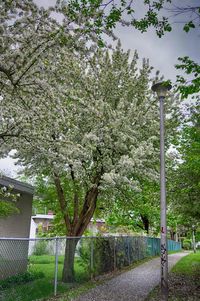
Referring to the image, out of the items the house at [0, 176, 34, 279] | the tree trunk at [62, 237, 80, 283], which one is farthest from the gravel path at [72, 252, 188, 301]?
the house at [0, 176, 34, 279]

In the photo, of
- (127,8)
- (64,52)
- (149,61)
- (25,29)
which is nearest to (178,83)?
(127,8)

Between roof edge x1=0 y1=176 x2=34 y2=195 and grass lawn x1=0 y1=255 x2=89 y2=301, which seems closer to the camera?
grass lawn x1=0 y1=255 x2=89 y2=301

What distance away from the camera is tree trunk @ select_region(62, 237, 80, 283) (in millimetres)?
11203

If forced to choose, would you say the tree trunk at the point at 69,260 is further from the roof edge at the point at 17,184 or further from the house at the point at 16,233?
the roof edge at the point at 17,184

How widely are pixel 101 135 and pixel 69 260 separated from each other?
4.52 m

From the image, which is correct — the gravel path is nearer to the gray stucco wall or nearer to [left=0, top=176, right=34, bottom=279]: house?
[left=0, top=176, right=34, bottom=279]: house

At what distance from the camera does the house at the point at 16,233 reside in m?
7.34

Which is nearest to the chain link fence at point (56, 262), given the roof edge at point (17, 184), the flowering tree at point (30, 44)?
the roof edge at point (17, 184)

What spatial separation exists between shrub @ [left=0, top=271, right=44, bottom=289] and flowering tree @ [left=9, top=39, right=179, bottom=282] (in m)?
1.67

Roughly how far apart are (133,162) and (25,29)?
Answer: 5.76 metres

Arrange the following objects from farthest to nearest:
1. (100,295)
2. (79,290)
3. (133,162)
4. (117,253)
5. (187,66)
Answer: (117,253) < (133,162) < (79,290) < (100,295) < (187,66)

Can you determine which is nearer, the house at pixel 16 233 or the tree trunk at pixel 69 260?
the house at pixel 16 233

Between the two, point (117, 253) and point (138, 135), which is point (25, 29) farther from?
point (117, 253)

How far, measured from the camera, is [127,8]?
5426mm
